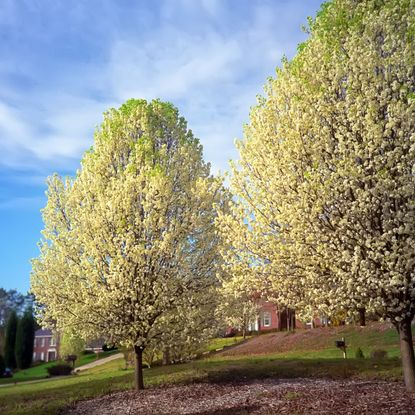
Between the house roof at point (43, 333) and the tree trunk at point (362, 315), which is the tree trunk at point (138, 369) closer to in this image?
the tree trunk at point (362, 315)

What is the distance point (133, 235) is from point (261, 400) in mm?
7894

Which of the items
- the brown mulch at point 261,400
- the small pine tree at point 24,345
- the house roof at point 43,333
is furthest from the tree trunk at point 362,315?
the house roof at point 43,333

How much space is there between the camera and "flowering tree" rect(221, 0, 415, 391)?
1381 cm

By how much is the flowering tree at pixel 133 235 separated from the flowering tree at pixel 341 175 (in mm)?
4221

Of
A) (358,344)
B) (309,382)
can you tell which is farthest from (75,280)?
(358,344)

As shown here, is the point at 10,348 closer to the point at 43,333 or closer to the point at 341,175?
the point at 43,333

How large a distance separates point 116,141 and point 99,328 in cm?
848

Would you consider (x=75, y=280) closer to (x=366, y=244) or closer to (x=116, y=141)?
(x=116, y=141)

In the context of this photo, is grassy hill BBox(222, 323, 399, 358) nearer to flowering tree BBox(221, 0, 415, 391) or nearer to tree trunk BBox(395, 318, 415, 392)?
tree trunk BBox(395, 318, 415, 392)

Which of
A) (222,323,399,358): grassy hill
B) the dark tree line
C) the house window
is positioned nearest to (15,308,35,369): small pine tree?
the dark tree line

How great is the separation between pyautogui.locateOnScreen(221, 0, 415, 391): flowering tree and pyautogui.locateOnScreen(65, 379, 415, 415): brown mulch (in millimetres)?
2083

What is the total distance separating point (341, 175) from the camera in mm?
13750

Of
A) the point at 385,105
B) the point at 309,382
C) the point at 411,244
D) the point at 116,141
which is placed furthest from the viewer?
the point at 116,141

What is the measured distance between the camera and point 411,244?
1335 centimetres
